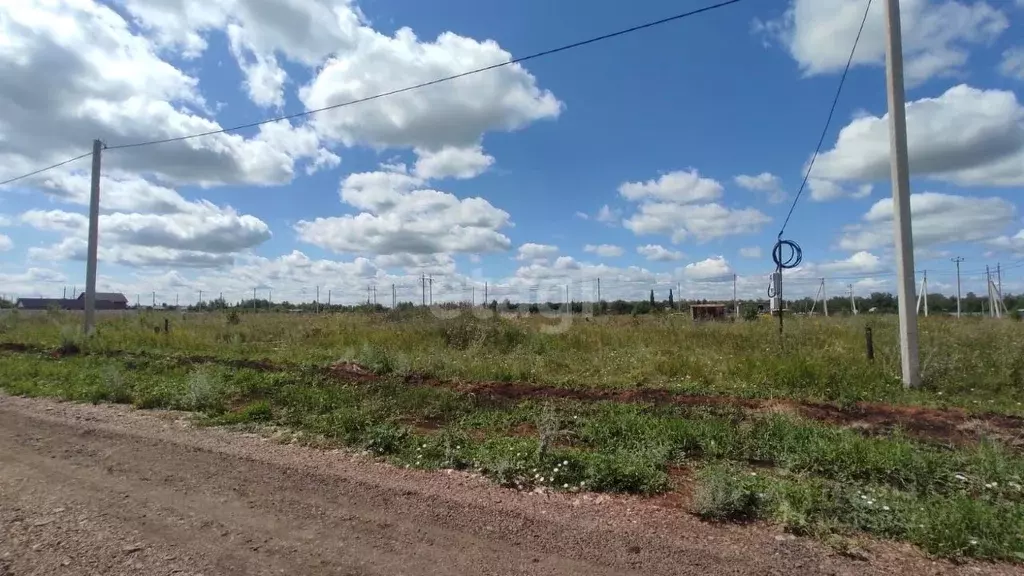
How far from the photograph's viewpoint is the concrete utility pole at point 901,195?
9.54m

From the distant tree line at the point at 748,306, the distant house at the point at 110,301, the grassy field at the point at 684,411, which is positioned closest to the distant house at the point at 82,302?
the distant house at the point at 110,301

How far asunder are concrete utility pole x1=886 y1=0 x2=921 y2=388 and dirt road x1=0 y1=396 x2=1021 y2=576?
7.24 metres

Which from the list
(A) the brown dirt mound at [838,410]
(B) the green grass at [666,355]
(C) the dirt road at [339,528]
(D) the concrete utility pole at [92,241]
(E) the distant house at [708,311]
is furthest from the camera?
(E) the distant house at [708,311]

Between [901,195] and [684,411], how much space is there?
5.84m

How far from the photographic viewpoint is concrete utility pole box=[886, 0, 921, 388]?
9.54 m

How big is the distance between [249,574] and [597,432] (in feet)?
13.7

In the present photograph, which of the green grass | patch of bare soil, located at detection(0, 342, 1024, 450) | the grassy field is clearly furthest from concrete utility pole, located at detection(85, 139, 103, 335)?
patch of bare soil, located at detection(0, 342, 1024, 450)

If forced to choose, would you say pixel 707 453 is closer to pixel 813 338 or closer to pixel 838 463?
pixel 838 463

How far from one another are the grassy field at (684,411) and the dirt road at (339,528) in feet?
1.20

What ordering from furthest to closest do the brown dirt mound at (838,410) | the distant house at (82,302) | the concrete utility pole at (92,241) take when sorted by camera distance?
the distant house at (82,302)
the concrete utility pole at (92,241)
the brown dirt mound at (838,410)

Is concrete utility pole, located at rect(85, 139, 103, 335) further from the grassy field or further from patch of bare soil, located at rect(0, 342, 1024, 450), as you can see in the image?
patch of bare soil, located at rect(0, 342, 1024, 450)

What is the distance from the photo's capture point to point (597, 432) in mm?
6625

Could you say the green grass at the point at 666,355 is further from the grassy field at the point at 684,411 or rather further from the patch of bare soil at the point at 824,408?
the patch of bare soil at the point at 824,408

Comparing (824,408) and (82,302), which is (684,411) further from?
(82,302)
